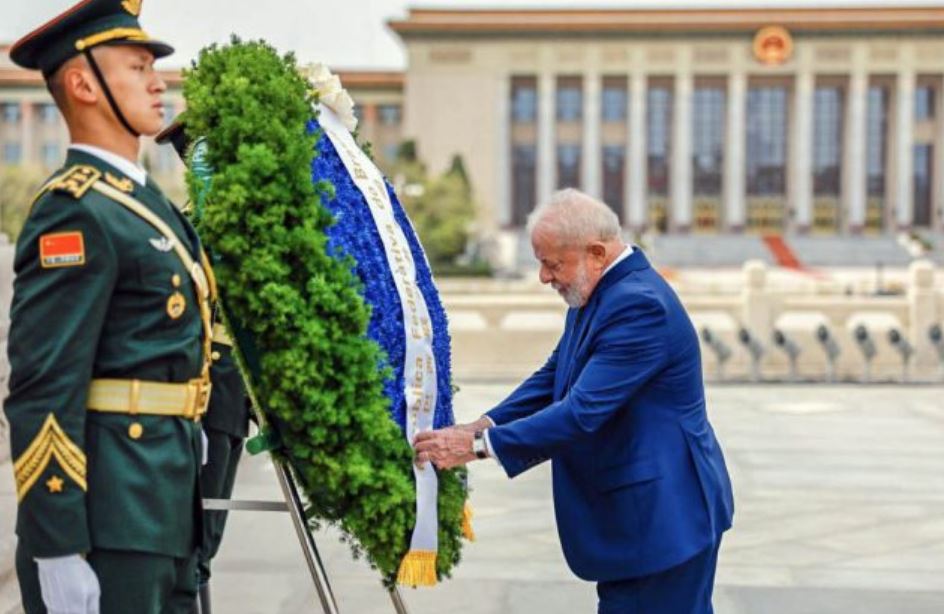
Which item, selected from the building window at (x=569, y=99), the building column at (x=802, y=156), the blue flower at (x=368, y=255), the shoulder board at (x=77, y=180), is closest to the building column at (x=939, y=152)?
the building column at (x=802, y=156)

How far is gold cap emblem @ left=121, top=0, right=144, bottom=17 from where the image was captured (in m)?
2.60

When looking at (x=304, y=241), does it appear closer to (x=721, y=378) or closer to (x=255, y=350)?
(x=255, y=350)

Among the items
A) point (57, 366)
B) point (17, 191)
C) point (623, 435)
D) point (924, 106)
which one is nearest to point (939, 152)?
point (924, 106)

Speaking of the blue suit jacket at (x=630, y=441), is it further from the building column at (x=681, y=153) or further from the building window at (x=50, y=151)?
the building column at (x=681, y=153)

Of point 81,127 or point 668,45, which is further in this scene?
point 668,45

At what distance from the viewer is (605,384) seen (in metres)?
3.40

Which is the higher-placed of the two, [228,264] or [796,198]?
[228,264]

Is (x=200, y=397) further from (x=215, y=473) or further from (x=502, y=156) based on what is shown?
(x=502, y=156)

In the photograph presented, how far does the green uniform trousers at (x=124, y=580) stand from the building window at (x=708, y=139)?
6466 cm

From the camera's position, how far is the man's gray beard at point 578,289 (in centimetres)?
353

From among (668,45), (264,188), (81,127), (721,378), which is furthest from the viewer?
(668,45)

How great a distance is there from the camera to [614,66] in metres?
63.3

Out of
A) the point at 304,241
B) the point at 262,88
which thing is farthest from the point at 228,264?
the point at 262,88

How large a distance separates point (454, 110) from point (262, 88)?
61.6 meters
